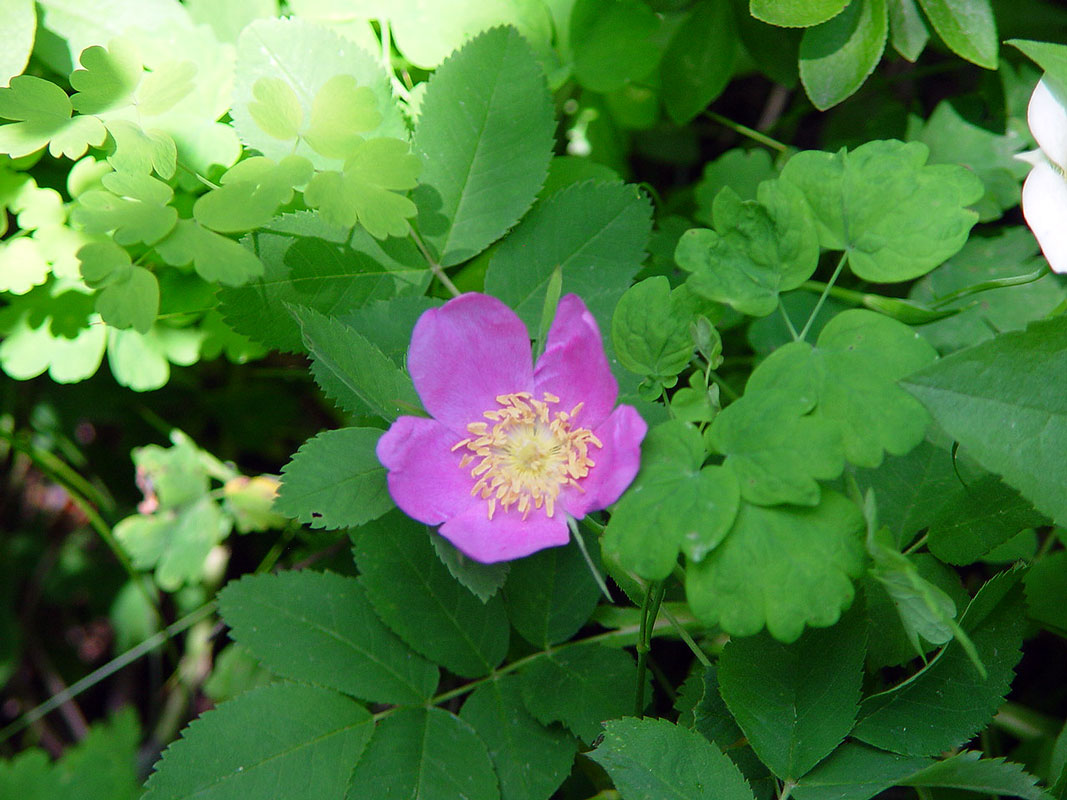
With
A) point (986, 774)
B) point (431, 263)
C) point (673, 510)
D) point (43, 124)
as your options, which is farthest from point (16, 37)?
point (986, 774)

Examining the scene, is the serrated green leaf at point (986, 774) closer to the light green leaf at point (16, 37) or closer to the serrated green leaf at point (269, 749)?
the serrated green leaf at point (269, 749)

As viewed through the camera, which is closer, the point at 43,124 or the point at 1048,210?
the point at 1048,210

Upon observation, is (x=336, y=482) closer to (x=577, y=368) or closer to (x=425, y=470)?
(x=425, y=470)

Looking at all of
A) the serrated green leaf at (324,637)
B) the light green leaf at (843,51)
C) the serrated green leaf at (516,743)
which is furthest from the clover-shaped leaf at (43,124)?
the light green leaf at (843,51)

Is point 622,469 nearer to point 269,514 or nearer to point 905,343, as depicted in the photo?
point 905,343

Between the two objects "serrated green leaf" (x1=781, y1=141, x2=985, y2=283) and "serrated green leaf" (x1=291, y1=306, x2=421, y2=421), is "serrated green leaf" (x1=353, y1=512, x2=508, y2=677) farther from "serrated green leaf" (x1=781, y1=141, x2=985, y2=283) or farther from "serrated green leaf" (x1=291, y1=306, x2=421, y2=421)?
"serrated green leaf" (x1=781, y1=141, x2=985, y2=283)
